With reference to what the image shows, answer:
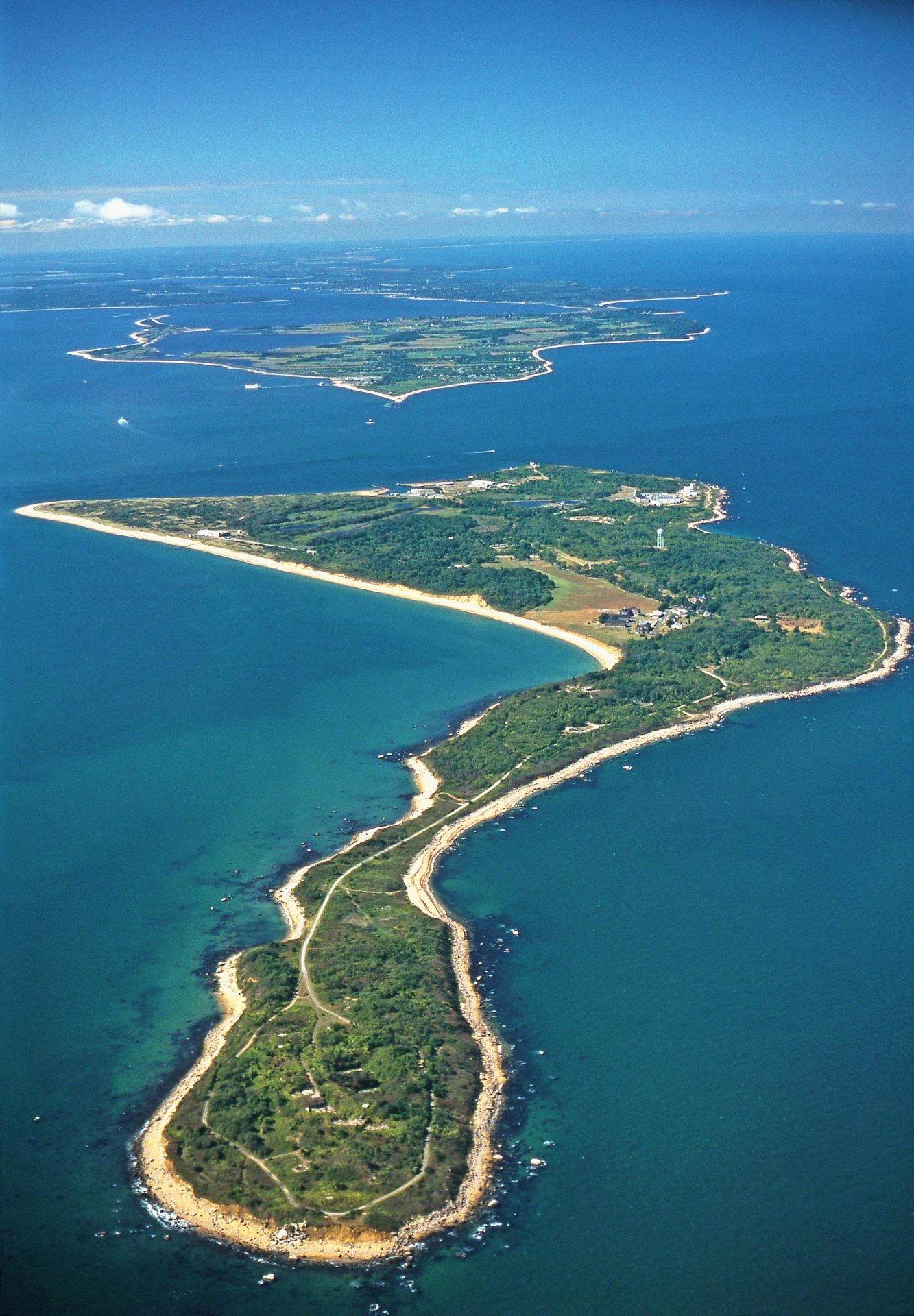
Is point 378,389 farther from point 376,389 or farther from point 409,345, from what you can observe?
point 409,345

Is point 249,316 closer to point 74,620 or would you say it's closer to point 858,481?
point 858,481

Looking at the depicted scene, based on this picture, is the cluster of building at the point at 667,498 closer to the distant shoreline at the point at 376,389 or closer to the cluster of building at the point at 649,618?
the cluster of building at the point at 649,618

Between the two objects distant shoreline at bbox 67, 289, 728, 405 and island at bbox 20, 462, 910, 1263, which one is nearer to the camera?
island at bbox 20, 462, 910, 1263

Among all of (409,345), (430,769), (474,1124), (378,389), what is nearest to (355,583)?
(430,769)

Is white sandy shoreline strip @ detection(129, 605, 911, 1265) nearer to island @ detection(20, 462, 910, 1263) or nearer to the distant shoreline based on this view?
island @ detection(20, 462, 910, 1263)

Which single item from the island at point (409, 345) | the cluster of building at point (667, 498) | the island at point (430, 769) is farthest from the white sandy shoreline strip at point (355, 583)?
the island at point (409, 345)

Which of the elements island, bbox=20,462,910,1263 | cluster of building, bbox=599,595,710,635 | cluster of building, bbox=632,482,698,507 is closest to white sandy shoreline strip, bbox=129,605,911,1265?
island, bbox=20,462,910,1263
